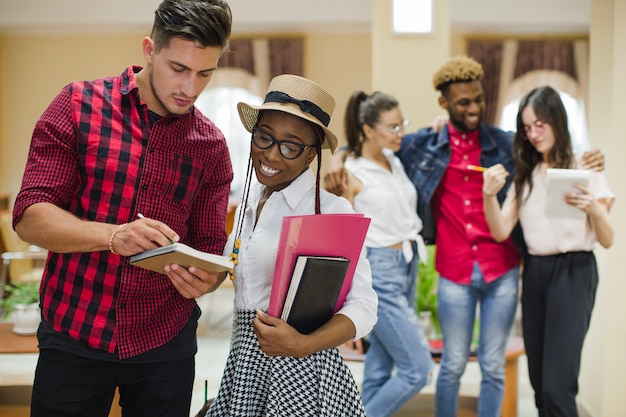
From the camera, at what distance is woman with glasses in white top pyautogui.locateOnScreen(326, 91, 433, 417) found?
11.3 ft

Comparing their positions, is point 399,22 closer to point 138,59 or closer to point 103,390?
point 103,390

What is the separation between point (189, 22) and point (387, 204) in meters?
1.87

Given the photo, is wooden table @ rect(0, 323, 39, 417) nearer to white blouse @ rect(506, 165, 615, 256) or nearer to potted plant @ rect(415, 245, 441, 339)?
potted plant @ rect(415, 245, 441, 339)

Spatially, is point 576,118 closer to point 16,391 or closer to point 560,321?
point 560,321

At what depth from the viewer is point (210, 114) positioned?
983 centimetres

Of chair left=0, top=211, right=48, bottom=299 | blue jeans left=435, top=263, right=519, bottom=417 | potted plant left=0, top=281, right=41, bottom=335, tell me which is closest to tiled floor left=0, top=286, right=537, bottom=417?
potted plant left=0, top=281, right=41, bottom=335

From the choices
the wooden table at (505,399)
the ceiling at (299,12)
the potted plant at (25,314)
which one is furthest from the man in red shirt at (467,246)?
the ceiling at (299,12)

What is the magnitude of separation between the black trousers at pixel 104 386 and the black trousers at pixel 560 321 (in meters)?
1.73

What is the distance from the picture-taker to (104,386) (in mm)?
1809

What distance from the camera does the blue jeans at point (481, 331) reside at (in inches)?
131

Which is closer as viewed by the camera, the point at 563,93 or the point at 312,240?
the point at 312,240

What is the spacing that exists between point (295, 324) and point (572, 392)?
6.05ft

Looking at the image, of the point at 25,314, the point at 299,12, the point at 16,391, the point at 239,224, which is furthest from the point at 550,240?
the point at 299,12

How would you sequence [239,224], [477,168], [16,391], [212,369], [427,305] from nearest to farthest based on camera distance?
[239,224] → [477,168] → [16,391] → [427,305] → [212,369]
